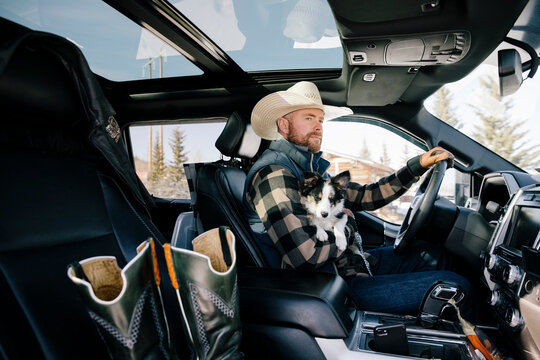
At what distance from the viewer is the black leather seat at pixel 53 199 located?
2.74ft

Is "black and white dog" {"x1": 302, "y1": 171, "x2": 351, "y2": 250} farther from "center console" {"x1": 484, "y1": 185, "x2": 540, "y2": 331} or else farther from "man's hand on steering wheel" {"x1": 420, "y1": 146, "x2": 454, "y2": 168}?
"center console" {"x1": 484, "y1": 185, "x2": 540, "y2": 331}

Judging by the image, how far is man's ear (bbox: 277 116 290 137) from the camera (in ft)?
7.27

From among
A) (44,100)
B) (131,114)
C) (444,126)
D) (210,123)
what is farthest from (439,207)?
(131,114)

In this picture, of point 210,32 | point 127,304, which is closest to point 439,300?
point 127,304

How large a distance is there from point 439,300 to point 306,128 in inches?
49.9

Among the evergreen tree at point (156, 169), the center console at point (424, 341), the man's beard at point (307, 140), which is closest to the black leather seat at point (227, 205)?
the man's beard at point (307, 140)

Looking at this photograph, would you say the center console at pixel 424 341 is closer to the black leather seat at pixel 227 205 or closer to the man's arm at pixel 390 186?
the black leather seat at pixel 227 205

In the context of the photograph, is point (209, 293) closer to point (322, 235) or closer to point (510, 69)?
point (322, 235)

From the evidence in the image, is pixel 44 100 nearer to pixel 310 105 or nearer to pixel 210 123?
pixel 310 105

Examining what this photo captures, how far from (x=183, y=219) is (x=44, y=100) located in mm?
2062

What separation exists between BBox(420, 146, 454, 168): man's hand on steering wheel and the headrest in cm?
123

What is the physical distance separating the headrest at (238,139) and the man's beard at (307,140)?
0.42 meters

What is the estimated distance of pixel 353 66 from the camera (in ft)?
8.14

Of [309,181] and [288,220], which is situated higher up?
[309,181]
